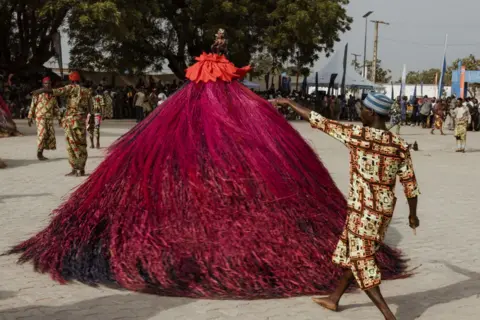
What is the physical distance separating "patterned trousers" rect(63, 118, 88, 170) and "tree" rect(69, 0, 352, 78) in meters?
18.7

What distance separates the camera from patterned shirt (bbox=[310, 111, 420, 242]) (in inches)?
168

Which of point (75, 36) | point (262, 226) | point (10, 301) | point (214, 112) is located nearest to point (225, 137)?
point (214, 112)

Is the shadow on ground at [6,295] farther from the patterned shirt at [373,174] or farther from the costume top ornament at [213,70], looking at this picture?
the patterned shirt at [373,174]

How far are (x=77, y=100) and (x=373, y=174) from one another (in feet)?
23.3

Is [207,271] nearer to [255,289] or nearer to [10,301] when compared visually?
[255,289]

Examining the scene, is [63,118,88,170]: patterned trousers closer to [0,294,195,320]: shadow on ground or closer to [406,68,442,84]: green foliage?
[0,294,195,320]: shadow on ground

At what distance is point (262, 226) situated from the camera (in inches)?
196

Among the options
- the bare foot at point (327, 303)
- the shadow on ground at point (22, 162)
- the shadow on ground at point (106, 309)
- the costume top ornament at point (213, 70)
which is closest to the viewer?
the shadow on ground at point (106, 309)

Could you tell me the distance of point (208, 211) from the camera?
5000mm

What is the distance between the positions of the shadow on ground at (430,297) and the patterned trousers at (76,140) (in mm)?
6679

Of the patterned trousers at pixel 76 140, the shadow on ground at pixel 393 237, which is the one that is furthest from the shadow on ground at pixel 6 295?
the patterned trousers at pixel 76 140

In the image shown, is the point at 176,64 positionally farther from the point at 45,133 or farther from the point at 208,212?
the point at 208,212

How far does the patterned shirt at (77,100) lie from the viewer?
10.3 metres

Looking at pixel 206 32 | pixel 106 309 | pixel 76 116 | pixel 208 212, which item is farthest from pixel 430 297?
pixel 206 32
